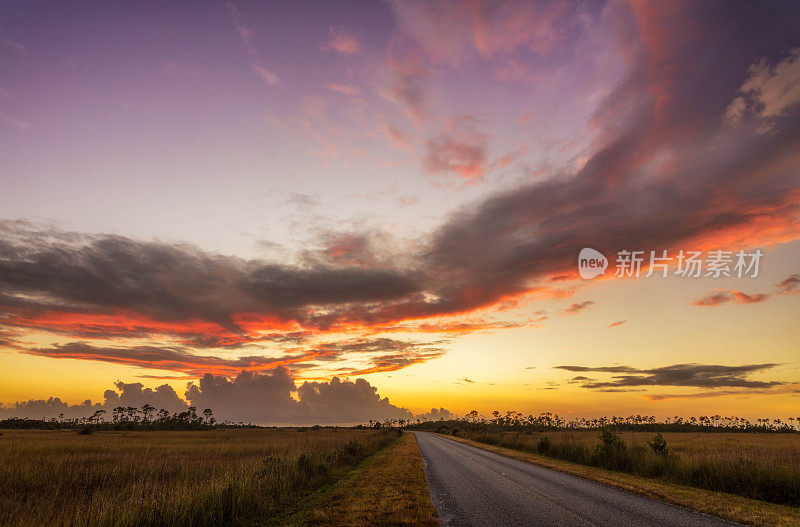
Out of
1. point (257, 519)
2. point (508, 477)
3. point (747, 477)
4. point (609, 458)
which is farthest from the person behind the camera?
point (609, 458)

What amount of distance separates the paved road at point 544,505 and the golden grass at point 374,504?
59 centimetres

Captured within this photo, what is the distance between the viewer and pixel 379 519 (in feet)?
34.8

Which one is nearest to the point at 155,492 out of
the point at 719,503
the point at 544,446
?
the point at 719,503

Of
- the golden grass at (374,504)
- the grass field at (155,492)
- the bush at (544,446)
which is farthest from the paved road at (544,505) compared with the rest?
the bush at (544,446)

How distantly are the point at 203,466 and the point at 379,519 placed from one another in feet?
61.5

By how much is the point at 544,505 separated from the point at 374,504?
534 centimetres

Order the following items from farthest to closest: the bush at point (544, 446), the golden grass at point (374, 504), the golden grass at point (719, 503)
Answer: the bush at point (544, 446) → the golden grass at point (719, 503) → the golden grass at point (374, 504)

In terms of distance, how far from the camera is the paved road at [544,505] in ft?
33.6

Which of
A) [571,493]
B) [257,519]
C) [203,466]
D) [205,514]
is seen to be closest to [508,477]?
[571,493]

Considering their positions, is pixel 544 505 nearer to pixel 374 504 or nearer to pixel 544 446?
pixel 374 504

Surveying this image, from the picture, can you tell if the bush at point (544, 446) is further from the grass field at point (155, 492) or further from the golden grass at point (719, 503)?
the golden grass at point (719, 503)

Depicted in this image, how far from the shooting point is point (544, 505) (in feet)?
39.6

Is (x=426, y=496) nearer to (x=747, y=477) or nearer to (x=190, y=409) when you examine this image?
(x=747, y=477)

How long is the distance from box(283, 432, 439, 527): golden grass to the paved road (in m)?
0.59
